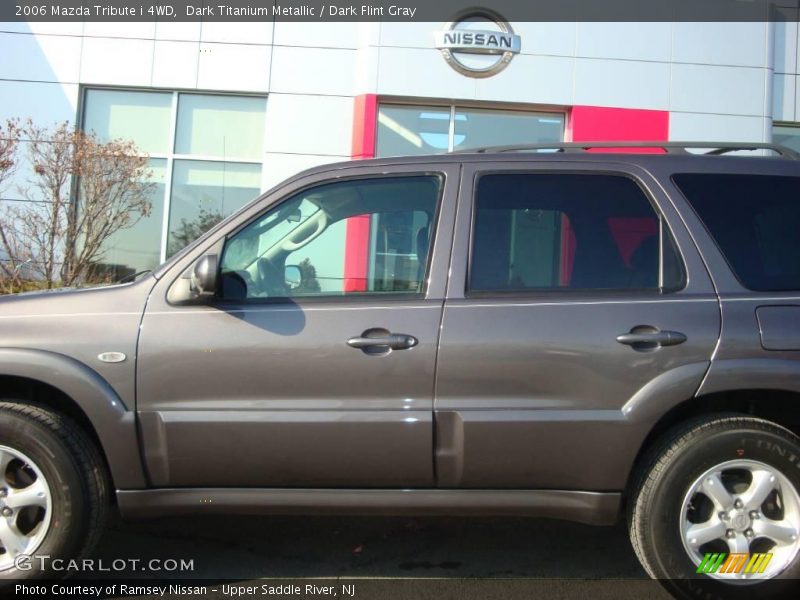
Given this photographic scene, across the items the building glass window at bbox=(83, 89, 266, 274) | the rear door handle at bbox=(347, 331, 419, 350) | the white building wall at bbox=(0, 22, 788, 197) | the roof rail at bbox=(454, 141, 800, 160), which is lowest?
the rear door handle at bbox=(347, 331, 419, 350)

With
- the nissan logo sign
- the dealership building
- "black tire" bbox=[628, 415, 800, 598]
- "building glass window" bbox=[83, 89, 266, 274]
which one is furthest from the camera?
"building glass window" bbox=[83, 89, 266, 274]

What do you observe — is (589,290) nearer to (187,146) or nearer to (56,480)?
(56,480)

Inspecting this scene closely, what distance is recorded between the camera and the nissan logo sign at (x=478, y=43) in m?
9.80

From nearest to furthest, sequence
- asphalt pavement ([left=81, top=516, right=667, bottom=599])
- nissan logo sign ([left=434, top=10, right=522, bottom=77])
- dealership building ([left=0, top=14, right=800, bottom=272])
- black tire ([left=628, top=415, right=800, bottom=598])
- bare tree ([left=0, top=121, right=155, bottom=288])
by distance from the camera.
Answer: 1. black tire ([left=628, top=415, right=800, bottom=598])
2. asphalt pavement ([left=81, top=516, right=667, bottom=599])
3. bare tree ([left=0, top=121, right=155, bottom=288])
4. nissan logo sign ([left=434, top=10, right=522, bottom=77])
5. dealership building ([left=0, top=14, right=800, bottom=272])

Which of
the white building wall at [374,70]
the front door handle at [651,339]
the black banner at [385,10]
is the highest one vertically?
the black banner at [385,10]

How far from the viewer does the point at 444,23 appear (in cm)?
990

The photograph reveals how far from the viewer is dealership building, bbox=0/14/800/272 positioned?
9.91 meters

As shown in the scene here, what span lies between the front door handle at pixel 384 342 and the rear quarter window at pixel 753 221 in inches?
55.1

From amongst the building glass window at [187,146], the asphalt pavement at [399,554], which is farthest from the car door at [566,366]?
the building glass window at [187,146]

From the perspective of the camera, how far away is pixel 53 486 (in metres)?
2.81

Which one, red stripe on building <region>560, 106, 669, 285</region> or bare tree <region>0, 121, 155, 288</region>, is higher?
red stripe on building <region>560, 106, 669, 285</region>

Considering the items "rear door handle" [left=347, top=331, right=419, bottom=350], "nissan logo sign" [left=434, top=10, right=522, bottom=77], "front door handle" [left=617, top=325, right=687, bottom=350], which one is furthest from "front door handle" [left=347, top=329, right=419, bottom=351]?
"nissan logo sign" [left=434, top=10, right=522, bottom=77]

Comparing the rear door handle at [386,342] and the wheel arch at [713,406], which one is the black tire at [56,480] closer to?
the rear door handle at [386,342]

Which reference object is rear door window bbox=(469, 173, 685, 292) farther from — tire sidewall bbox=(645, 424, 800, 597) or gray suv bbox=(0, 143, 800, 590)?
tire sidewall bbox=(645, 424, 800, 597)
